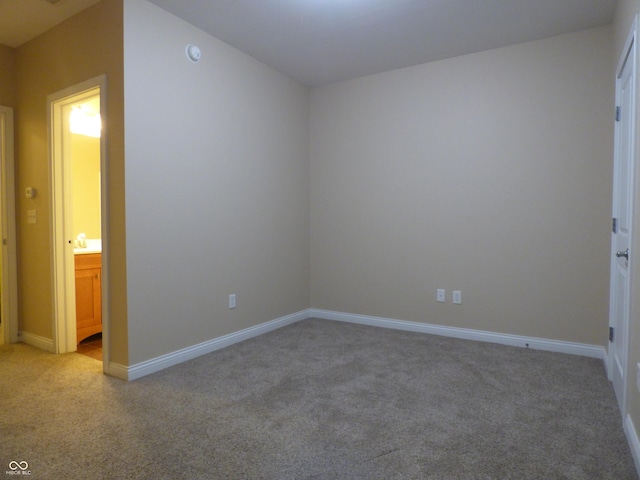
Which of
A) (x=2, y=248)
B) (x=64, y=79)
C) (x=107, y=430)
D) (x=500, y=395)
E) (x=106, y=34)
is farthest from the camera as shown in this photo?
(x=2, y=248)

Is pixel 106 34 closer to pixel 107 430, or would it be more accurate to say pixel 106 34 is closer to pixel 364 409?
pixel 107 430

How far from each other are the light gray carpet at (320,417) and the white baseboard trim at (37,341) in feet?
0.37

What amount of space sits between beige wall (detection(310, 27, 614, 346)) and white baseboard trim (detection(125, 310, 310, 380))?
2.53 feet

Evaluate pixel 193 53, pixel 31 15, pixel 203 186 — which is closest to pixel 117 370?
pixel 203 186

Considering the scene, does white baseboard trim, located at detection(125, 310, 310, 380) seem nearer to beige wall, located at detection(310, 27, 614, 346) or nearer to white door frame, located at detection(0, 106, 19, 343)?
beige wall, located at detection(310, 27, 614, 346)

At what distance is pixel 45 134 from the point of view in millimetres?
3307

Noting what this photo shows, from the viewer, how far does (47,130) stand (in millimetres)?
3258

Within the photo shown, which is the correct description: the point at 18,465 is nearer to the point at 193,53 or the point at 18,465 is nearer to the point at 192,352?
the point at 192,352

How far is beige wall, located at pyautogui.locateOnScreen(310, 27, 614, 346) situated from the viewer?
3172 millimetres

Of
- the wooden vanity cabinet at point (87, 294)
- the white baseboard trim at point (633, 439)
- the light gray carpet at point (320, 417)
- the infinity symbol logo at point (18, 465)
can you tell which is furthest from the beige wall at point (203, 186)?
the white baseboard trim at point (633, 439)

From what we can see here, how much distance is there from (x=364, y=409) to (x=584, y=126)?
282 cm

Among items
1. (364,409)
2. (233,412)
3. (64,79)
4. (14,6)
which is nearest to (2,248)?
(64,79)

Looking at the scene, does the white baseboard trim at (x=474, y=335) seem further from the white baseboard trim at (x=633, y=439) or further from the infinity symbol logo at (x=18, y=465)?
the infinity symbol logo at (x=18, y=465)

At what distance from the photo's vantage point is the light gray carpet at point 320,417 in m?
1.73
